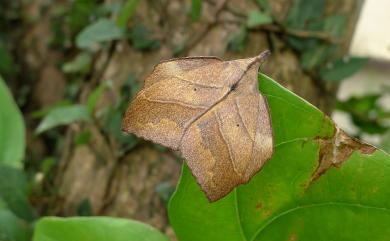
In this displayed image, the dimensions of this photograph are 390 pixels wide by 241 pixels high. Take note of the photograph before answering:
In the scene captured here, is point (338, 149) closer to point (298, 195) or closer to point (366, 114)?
point (298, 195)

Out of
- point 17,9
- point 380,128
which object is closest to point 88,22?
point 17,9

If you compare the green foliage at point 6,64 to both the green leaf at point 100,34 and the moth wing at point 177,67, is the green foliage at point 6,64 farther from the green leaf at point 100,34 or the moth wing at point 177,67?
the moth wing at point 177,67

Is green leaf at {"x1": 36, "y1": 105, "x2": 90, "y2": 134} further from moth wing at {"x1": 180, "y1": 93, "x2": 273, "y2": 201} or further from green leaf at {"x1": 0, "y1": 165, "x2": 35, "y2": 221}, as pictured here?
moth wing at {"x1": 180, "y1": 93, "x2": 273, "y2": 201}

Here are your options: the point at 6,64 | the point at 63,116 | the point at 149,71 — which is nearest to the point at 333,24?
the point at 149,71

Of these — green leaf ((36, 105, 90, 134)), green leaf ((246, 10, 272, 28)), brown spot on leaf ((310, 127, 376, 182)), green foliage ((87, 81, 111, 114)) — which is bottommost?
green leaf ((36, 105, 90, 134))

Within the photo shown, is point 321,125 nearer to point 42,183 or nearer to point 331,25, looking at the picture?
point 331,25

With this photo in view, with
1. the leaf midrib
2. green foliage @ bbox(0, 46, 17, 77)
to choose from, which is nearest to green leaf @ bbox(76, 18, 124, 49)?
green foliage @ bbox(0, 46, 17, 77)
